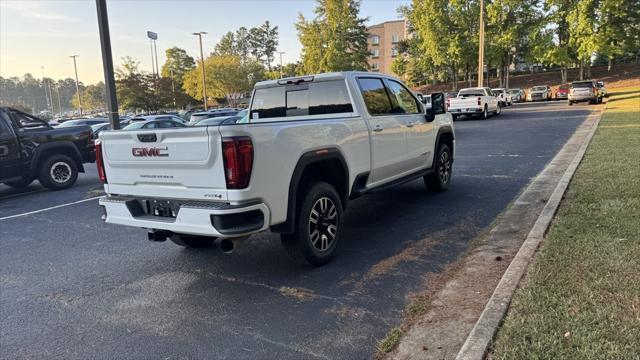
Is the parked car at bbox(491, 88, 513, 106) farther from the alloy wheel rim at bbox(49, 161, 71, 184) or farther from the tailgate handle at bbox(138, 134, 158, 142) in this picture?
the tailgate handle at bbox(138, 134, 158, 142)

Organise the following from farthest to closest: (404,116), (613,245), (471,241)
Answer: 1. (404,116)
2. (471,241)
3. (613,245)

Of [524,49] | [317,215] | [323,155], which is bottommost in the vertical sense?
[317,215]

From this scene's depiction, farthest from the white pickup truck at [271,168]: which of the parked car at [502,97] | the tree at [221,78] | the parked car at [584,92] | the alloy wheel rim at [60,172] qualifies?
the tree at [221,78]

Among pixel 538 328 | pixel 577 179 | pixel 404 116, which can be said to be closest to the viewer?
pixel 538 328

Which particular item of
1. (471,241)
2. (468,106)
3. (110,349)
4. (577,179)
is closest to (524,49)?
(468,106)

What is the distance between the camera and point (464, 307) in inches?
138

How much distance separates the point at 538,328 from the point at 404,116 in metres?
3.84

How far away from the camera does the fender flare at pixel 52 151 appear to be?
10.1 metres

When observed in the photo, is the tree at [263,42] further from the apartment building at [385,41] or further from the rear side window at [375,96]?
the rear side window at [375,96]

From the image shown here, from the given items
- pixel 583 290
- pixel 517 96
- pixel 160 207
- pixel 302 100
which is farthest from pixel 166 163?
pixel 517 96

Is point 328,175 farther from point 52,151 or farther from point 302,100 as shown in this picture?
point 52,151

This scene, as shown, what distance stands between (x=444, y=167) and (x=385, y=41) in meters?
81.1

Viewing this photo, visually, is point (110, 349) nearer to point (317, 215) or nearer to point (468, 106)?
point (317, 215)

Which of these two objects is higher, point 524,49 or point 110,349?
point 524,49
